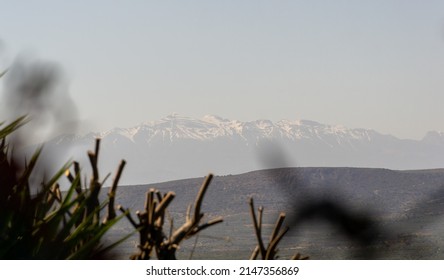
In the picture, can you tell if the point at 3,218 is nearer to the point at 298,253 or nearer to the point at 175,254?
the point at 175,254

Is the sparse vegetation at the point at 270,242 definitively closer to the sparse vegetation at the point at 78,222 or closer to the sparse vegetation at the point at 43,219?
the sparse vegetation at the point at 78,222

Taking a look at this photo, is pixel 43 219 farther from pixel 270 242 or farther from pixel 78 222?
pixel 270 242

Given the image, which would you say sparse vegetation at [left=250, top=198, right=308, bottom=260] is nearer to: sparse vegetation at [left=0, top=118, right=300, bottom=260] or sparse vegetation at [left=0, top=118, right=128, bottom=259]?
sparse vegetation at [left=0, top=118, right=300, bottom=260]

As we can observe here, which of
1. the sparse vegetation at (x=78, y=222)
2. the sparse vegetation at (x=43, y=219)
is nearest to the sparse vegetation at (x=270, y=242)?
the sparse vegetation at (x=78, y=222)

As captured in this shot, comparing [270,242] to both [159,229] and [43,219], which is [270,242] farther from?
[43,219]

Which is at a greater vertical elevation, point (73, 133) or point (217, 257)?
→ point (217, 257)

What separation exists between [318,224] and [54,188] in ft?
1.22

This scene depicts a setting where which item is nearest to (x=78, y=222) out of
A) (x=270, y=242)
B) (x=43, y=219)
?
(x=43, y=219)

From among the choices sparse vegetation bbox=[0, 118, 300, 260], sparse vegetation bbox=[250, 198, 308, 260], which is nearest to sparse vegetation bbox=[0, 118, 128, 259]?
A: sparse vegetation bbox=[0, 118, 300, 260]

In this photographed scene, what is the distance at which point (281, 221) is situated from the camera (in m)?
0.56

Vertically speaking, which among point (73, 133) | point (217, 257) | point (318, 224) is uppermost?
point (217, 257)
